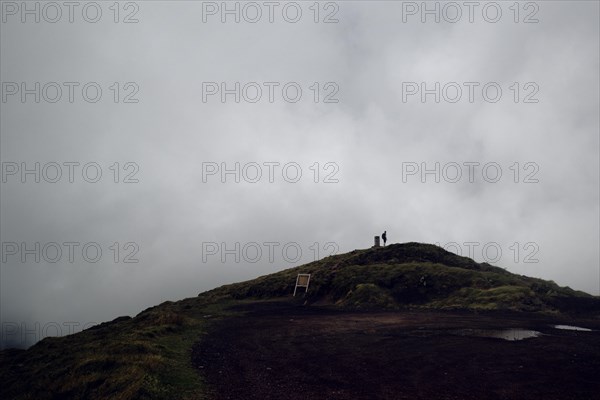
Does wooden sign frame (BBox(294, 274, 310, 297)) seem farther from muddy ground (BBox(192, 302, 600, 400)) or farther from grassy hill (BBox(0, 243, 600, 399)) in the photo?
muddy ground (BBox(192, 302, 600, 400))

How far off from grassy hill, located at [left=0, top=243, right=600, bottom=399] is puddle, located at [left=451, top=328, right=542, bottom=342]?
10.5 m

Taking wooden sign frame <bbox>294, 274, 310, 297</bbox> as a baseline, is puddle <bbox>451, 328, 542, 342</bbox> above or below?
below

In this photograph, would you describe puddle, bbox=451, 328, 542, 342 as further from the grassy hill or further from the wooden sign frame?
the wooden sign frame

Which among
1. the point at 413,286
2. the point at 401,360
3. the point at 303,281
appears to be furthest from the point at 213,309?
the point at 401,360

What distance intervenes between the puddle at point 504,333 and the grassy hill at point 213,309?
1054 cm

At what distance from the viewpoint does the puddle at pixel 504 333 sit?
75.4 feet

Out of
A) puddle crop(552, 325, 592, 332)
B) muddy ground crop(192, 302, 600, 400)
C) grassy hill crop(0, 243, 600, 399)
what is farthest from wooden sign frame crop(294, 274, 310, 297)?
puddle crop(552, 325, 592, 332)

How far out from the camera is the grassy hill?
56.8 ft

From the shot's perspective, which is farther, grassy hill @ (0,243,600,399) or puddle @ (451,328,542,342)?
→ puddle @ (451,328,542,342)

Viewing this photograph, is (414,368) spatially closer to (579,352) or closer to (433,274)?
(579,352)

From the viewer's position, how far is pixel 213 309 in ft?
147

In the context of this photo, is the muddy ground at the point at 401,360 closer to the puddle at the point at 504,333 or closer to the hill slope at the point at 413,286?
the puddle at the point at 504,333

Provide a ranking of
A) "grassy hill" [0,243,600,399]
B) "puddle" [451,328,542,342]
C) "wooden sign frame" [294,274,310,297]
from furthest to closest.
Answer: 1. "wooden sign frame" [294,274,310,297]
2. "puddle" [451,328,542,342]
3. "grassy hill" [0,243,600,399]

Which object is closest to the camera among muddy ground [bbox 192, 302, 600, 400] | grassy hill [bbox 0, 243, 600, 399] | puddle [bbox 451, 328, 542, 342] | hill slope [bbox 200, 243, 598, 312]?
muddy ground [bbox 192, 302, 600, 400]
